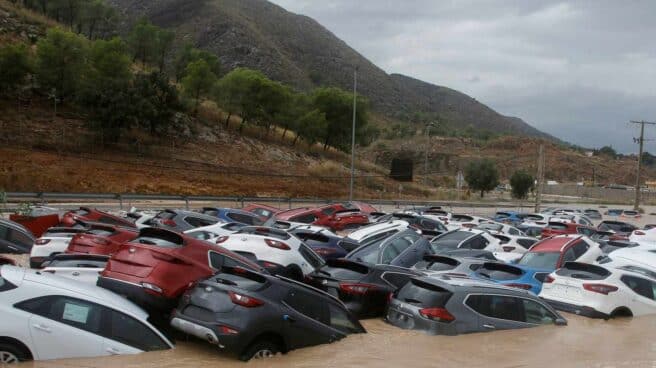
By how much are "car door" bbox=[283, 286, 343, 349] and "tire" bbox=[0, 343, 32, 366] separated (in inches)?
116

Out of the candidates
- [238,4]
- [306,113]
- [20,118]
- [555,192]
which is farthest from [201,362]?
[238,4]

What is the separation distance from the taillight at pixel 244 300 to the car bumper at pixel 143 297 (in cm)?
152

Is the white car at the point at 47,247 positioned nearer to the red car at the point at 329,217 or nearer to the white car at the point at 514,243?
the red car at the point at 329,217

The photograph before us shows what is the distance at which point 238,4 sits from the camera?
188625 millimetres

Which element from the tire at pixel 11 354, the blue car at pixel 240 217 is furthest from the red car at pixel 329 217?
the tire at pixel 11 354

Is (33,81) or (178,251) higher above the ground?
(33,81)

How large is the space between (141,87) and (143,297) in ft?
167

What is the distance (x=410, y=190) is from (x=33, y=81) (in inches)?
1530

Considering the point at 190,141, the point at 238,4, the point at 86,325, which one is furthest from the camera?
the point at 238,4

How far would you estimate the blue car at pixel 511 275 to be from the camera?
13391 mm

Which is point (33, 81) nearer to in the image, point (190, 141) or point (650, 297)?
point (190, 141)

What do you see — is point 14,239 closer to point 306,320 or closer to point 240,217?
point 240,217

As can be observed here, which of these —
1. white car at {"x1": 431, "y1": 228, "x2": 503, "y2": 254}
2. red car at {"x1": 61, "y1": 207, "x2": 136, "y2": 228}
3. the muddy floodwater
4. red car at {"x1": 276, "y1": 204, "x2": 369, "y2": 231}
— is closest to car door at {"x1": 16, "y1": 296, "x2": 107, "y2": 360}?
the muddy floodwater

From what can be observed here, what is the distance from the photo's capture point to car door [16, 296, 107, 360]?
6.88 metres
